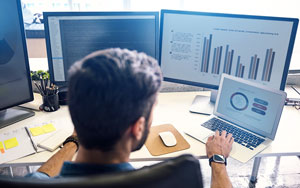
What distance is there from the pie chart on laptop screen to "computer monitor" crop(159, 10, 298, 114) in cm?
16

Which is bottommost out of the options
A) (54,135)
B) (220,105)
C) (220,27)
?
(54,135)

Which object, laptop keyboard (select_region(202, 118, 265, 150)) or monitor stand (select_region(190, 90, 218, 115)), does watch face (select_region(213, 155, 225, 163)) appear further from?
monitor stand (select_region(190, 90, 218, 115))

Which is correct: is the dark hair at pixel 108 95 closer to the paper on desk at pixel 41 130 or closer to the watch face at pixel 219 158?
the watch face at pixel 219 158

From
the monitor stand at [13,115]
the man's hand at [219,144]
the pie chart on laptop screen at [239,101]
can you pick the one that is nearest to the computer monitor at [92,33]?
the monitor stand at [13,115]

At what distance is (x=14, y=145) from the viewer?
1.28 meters

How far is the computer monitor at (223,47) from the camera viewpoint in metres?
1.40

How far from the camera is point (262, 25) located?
1.40 m

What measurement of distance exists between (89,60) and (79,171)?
0.26m

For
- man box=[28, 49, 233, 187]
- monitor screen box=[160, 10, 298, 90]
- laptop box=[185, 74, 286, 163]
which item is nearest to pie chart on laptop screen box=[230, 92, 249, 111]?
laptop box=[185, 74, 286, 163]

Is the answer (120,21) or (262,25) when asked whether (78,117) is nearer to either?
(120,21)

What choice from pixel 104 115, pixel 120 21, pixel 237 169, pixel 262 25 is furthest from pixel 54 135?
pixel 237 169

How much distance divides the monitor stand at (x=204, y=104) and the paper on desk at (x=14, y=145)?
85 cm

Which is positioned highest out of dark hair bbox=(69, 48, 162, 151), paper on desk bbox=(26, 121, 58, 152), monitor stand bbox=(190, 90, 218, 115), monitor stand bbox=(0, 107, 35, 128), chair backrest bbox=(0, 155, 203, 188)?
dark hair bbox=(69, 48, 162, 151)

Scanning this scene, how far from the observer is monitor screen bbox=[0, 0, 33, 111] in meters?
1.41
